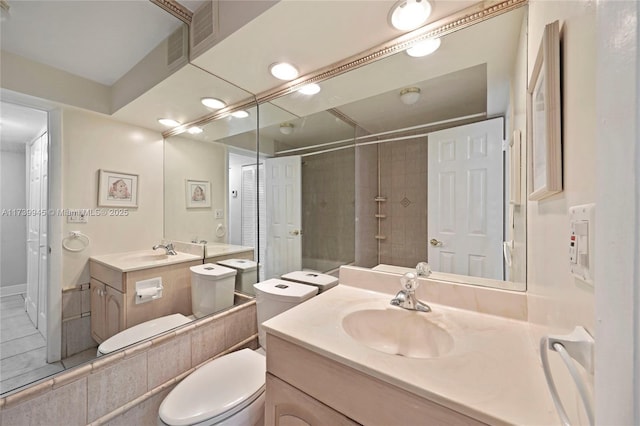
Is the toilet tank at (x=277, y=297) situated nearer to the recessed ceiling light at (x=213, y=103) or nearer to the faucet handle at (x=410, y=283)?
the faucet handle at (x=410, y=283)

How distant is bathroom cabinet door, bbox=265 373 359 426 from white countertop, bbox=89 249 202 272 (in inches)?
43.5

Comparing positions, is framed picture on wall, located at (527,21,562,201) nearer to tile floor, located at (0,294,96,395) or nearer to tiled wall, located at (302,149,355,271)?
tiled wall, located at (302,149,355,271)

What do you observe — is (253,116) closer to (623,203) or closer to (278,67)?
(278,67)

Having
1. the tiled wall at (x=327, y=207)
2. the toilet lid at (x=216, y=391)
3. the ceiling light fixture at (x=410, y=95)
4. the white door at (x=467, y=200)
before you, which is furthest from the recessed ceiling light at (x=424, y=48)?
the toilet lid at (x=216, y=391)

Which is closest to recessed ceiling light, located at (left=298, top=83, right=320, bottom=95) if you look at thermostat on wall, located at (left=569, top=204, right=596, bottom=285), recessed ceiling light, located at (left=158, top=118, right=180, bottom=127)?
recessed ceiling light, located at (left=158, top=118, right=180, bottom=127)

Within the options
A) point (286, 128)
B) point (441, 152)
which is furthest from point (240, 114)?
point (441, 152)

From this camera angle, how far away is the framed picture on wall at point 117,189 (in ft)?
4.26

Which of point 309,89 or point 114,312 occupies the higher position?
point 309,89

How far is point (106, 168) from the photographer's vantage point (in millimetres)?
1321

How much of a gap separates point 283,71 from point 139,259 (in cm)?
149

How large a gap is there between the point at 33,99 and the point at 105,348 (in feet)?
4.02

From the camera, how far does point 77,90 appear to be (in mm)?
1197

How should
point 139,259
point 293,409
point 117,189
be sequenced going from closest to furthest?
point 293,409, point 117,189, point 139,259

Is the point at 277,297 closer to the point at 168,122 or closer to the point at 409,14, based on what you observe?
the point at 168,122
